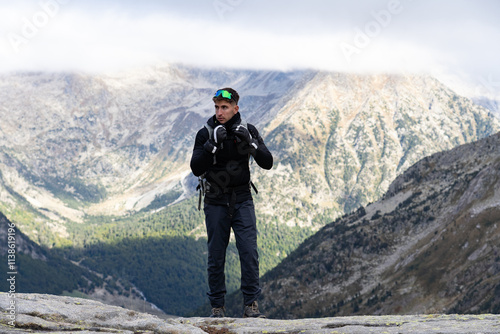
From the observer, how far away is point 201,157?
16.6 metres

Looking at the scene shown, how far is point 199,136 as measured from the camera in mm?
17109

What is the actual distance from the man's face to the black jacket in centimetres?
16

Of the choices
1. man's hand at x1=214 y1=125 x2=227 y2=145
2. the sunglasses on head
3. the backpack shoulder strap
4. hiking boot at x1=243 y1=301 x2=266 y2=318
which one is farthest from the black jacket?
hiking boot at x1=243 y1=301 x2=266 y2=318

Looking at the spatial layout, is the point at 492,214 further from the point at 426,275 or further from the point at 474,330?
the point at 474,330

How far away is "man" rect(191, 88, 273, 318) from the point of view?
16.8 meters

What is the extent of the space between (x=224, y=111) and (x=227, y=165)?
181cm

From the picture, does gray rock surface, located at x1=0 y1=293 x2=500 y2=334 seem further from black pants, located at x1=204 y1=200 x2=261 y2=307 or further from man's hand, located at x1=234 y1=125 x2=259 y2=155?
man's hand, located at x1=234 y1=125 x2=259 y2=155

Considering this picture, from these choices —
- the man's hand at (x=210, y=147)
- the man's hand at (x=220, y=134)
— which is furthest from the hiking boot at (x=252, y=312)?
the man's hand at (x=220, y=134)

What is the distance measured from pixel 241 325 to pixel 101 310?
458 cm

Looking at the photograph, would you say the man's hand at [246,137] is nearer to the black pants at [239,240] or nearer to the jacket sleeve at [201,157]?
the jacket sleeve at [201,157]

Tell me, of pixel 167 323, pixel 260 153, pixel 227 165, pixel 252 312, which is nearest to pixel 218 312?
pixel 252 312

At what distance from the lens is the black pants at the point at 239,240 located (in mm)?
17266

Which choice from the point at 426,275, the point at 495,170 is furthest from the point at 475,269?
the point at 495,170

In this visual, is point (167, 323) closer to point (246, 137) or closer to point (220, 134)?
point (220, 134)
